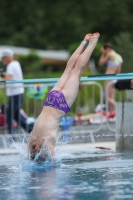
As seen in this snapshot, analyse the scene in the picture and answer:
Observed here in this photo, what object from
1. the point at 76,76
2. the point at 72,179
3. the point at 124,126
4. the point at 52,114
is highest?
the point at 76,76

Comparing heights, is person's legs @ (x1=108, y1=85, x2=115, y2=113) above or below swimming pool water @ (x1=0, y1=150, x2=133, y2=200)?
above

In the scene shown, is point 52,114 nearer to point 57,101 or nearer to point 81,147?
point 57,101

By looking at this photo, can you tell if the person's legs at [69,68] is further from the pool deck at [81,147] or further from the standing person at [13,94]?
the standing person at [13,94]

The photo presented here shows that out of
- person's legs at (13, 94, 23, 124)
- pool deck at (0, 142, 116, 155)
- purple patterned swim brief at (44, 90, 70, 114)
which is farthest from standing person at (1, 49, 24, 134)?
purple patterned swim brief at (44, 90, 70, 114)

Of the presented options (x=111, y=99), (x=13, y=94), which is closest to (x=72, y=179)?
(x=13, y=94)

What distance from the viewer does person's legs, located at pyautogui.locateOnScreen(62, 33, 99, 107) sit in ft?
28.5

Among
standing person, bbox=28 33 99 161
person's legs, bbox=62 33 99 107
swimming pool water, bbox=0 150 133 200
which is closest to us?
swimming pool water, bbox=0 150 133 200

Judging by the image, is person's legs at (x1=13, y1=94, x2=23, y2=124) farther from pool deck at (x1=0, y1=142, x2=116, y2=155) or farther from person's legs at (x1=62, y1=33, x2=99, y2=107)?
person's legs at (x1=62, y1=33, x2=99, y2=107)

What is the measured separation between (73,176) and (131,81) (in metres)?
4.88

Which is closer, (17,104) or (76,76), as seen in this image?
(76,76)

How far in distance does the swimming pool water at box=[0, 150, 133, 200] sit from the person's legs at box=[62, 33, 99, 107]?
0.84 metres

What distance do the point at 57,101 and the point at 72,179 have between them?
1.58 m

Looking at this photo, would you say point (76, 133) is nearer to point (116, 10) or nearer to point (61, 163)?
point (61, 163)

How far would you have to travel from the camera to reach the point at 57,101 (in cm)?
849
